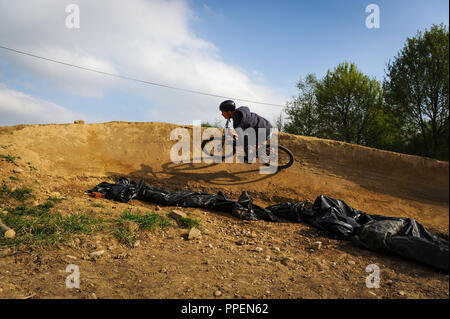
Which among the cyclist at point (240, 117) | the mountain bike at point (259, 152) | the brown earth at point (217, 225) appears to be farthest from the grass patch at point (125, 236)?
the mountain bike at point (259, 152)

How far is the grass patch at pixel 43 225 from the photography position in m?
3.83

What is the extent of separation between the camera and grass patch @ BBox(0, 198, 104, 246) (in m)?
3.83

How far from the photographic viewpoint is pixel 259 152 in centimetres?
807

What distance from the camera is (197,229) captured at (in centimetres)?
461

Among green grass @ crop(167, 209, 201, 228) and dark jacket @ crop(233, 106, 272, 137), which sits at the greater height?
dark jacket @ crop(233, 106, 272, 137)

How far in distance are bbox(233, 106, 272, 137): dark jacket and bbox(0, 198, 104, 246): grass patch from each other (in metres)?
4.02

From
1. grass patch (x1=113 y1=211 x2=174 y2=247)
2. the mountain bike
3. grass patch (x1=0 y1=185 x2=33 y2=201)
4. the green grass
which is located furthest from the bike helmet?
grass patch (x1=0 y1=185 x2=33 y2=201)

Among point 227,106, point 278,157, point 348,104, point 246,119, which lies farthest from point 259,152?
point 348,104

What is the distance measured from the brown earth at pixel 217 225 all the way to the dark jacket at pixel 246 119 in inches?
69.8

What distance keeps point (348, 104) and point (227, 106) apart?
20.2 metres

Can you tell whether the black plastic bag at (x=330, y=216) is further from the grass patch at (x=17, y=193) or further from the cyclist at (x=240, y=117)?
the cyclist at (x=240, y=117)

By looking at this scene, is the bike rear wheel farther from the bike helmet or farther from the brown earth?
the bike helmet

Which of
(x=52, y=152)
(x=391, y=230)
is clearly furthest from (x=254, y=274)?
(x=52, y=152)

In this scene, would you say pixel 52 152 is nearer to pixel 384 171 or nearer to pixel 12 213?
pixel 12 213
